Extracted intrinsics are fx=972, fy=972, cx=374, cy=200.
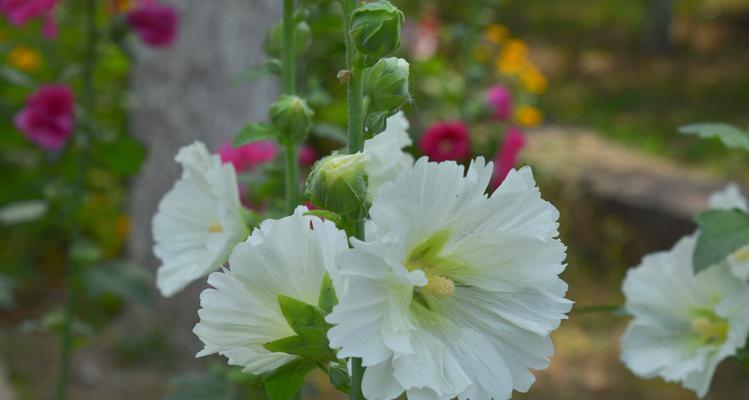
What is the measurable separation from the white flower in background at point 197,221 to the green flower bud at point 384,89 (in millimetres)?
234

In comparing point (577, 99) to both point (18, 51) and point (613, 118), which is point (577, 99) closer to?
point (613, 118)

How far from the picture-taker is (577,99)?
302 inches

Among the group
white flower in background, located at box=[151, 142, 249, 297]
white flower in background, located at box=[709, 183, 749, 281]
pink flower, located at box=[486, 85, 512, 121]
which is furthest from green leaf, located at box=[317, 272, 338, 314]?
pink flower, located at box=[486, 85, 512, 121]

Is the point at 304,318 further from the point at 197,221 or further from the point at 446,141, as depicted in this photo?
the point at 446,141

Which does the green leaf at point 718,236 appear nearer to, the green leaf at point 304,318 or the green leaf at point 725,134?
the green leaf at point 725,134

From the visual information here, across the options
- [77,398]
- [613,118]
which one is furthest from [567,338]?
[613,118]

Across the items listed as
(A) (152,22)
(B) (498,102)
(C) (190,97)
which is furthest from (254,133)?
(C) (190,97)

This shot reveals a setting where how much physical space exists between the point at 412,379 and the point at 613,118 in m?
6.83

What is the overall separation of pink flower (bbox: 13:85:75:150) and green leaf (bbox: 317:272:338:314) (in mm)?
1428

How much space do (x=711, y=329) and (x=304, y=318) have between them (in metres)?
0.60

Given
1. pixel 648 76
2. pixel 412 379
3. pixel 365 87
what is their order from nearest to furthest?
pixel 412 379 < pixel 365 87 < pixel 648 76

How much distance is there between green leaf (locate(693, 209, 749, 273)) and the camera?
980mm

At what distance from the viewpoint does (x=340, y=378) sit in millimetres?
716

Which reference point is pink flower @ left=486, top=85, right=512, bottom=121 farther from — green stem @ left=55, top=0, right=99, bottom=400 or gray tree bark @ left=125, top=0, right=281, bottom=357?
green stem @ left=55, top=0, right=99, bottom=400
